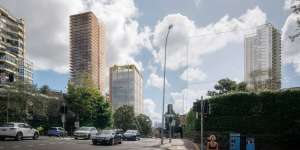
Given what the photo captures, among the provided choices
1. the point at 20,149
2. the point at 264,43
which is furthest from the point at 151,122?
the point at 20,149

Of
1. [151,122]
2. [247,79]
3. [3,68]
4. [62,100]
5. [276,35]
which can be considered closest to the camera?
[276,35]

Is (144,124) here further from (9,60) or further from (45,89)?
(45,89)

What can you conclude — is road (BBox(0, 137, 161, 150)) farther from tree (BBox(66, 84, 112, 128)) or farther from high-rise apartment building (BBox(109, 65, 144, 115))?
high-rise apartment building (BBox(109, 65, 144, 115))

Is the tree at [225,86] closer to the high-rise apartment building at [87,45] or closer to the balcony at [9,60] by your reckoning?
the balcony at [9,60]

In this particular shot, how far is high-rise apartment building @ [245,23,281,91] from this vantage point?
41562 millimetres

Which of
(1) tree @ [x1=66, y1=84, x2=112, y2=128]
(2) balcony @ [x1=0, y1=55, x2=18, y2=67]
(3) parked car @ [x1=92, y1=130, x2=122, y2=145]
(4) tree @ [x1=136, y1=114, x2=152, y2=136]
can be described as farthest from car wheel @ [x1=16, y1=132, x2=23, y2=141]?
(4) tree @ [x1=136, y1=114, x2=152, y2=136]

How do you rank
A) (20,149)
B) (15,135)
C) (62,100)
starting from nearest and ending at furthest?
(20,149), (15,135), (62,100)

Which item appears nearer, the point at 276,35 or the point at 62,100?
the point at 276,35

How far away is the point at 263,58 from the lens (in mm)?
48562

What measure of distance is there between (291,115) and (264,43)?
16.2 m

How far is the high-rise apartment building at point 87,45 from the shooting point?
470 feet

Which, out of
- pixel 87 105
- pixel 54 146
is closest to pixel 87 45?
pixel 87 105

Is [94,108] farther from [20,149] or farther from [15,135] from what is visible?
[20,149]

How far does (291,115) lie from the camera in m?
29.0
